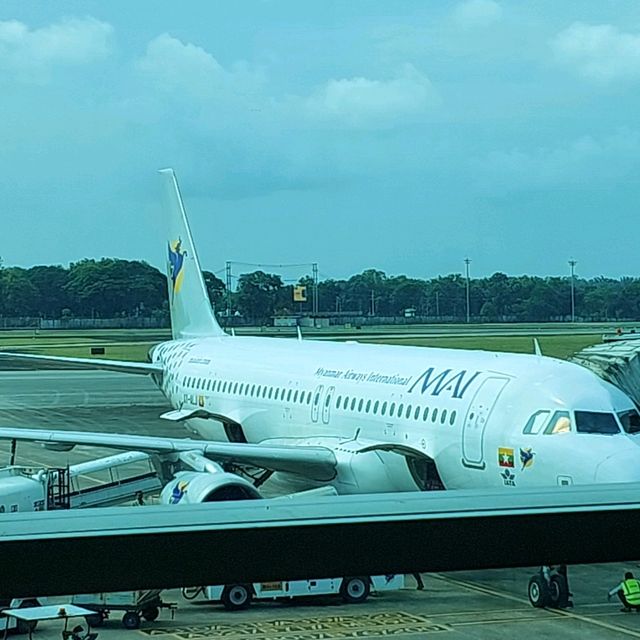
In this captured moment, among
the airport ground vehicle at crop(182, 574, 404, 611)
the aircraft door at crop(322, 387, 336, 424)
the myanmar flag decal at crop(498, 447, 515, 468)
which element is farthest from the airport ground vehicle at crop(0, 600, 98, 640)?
the aircraft door at crop(322, 387, 336, 424)

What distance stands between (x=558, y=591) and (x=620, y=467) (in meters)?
5.21

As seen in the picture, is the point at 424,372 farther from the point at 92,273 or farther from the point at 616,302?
the point at 92,273

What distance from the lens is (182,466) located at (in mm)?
9562

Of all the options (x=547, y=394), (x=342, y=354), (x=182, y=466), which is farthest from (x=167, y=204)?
(x=547, y=394)

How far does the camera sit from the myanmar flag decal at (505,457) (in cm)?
780

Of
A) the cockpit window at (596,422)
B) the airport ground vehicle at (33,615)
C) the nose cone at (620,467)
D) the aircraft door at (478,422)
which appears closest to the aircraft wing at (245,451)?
the aircraft door at (478,422)

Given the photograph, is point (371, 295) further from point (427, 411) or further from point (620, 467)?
point (620, 467)

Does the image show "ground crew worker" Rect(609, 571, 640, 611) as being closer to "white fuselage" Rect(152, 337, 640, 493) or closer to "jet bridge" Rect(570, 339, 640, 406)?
"white fuselage" Rect(152, 337, 640, 493)

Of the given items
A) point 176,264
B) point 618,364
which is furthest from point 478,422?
point 176,264

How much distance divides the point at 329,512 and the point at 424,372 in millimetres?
7678

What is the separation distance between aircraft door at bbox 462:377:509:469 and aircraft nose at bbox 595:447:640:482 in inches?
47.3

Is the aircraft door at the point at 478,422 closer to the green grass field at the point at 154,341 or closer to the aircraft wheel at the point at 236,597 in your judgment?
the green grass field at the point at 154,341

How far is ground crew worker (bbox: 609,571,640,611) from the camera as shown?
1982 millimetres

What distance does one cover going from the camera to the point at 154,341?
9375mm
